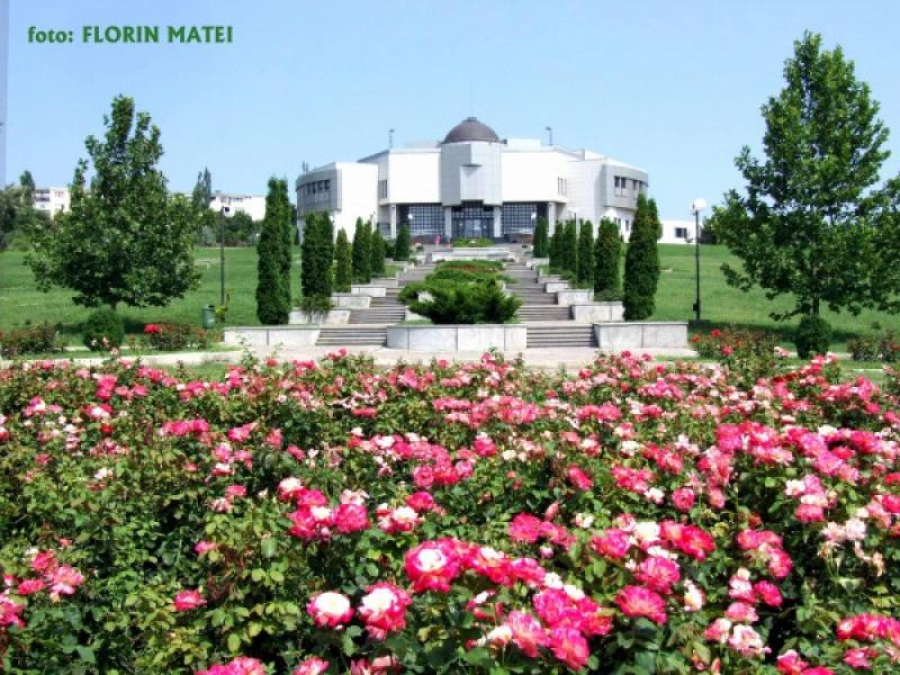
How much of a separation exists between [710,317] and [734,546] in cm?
Result: 2621

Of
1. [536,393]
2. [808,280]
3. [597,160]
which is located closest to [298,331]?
[808,280]

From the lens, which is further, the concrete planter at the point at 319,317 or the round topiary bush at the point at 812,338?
the concrete planter at the point at 319,317

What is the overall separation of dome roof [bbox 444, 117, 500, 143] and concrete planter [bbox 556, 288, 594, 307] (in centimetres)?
4376

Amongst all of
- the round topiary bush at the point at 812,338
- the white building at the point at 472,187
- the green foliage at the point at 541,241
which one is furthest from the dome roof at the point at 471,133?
the round topiary bush at the point at 812,338

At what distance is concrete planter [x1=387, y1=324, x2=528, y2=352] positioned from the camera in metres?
20.2

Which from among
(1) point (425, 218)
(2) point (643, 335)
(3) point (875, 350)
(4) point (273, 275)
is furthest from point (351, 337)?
(1) point (425, 218)

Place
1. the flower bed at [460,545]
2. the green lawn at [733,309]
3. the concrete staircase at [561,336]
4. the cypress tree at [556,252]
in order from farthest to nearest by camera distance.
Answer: the cypress tree at [556,252] → the green lawn at [733,309] → the concrete staircase at [561,336] → the flower bed at [460,545]

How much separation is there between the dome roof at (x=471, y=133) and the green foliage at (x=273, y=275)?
49.5 m

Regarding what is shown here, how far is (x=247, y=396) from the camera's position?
6.61m

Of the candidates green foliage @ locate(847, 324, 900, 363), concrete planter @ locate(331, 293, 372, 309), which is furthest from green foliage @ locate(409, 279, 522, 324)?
concrete planter @ locate(331, 293, 372, 309)

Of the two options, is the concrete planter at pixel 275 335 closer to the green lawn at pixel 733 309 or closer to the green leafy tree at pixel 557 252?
the green lawn at pixel 733 309

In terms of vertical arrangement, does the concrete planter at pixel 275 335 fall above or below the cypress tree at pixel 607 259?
below

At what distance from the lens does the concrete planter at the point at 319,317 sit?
26.2m

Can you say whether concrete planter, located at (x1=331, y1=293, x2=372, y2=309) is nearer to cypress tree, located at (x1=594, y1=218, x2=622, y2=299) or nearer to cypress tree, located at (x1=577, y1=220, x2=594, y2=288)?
cypress tree, located at (x1=594, y1=218, x2=622, y2=299)
